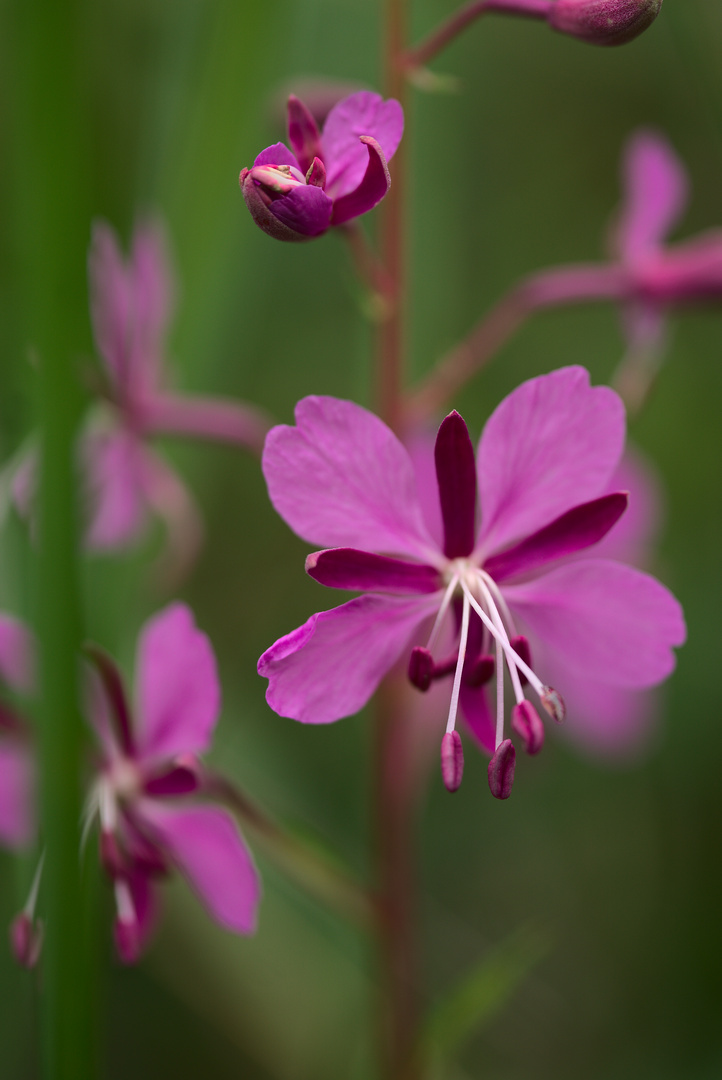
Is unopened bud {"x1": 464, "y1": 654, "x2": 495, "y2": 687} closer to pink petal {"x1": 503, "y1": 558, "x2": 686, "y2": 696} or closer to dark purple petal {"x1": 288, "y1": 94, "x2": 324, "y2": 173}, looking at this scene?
pink petal {"x1": 503, "y1": 558, "x2": 686, "y2": 696}

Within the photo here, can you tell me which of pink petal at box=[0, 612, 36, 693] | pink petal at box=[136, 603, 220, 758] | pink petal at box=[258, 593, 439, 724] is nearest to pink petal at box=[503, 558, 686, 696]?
pink petal at box=[258, 593, 439, 724]

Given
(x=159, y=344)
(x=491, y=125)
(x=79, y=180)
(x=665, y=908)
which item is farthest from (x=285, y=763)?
(x=491, y=125)

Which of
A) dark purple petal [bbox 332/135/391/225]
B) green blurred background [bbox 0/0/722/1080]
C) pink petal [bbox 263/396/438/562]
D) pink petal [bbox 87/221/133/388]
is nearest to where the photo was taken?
dark purple petal [bbox 332/135/391/225]

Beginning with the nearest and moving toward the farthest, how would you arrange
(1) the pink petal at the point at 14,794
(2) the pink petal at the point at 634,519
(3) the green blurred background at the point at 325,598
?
(1) the pink petal at the point at 14,794, (3) the green blurred background at the point at 325,598, (2) the pink petal at the point at 634,519

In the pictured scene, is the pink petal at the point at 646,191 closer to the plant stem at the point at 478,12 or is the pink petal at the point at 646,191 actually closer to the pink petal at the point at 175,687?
the plant stem at the point at 478,12

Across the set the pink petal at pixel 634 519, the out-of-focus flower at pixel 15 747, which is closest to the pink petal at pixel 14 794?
the out-of-focus flower at pixel 15 747

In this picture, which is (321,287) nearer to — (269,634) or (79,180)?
(269,634)
